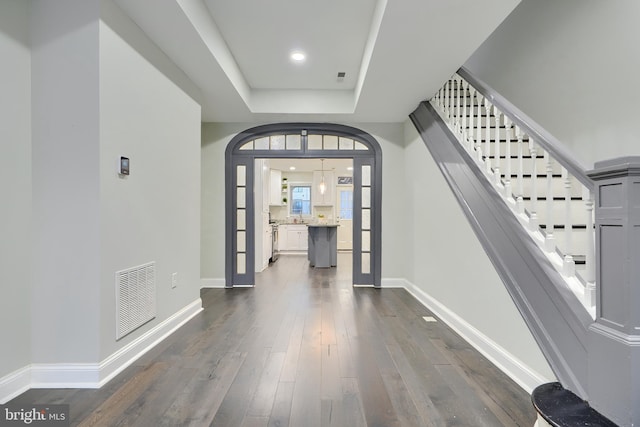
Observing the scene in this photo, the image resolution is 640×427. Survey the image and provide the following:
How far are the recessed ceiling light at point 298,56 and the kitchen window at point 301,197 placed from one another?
6.50 metres

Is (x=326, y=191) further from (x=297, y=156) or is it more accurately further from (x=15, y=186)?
(x=15, y=186)

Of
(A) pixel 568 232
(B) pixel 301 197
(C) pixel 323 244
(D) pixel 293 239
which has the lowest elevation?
(D) pixel 293 239

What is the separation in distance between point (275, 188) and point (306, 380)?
7.48 m

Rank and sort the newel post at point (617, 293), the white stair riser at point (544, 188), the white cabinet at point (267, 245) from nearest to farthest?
the newel post at point (617, 293) < the white stair riser at point (544, 188) < the white cabinet at point (267, 245)

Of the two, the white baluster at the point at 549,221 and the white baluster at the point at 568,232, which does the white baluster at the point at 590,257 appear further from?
the white baluster at the point at 549,221

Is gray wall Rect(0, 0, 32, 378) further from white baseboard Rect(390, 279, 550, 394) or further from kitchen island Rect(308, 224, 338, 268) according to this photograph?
kitchen island Rect(308, 224, 338, 268)

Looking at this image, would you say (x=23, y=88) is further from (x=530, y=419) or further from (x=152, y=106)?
(x=530, y=419)

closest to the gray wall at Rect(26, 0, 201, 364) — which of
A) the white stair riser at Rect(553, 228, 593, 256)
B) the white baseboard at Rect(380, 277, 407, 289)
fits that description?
the white stair riser at Rect(553, 228, 593, 256)

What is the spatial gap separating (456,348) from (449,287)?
2.35ft

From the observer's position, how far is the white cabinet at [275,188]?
8.88m

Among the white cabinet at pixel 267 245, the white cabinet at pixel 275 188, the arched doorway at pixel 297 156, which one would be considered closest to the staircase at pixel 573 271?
the arched doorway at pixel 297 156

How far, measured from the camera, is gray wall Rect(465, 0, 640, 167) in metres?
2.27

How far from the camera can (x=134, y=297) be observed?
7.34 feet

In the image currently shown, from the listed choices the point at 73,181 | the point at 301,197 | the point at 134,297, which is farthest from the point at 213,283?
the point at 301,197
